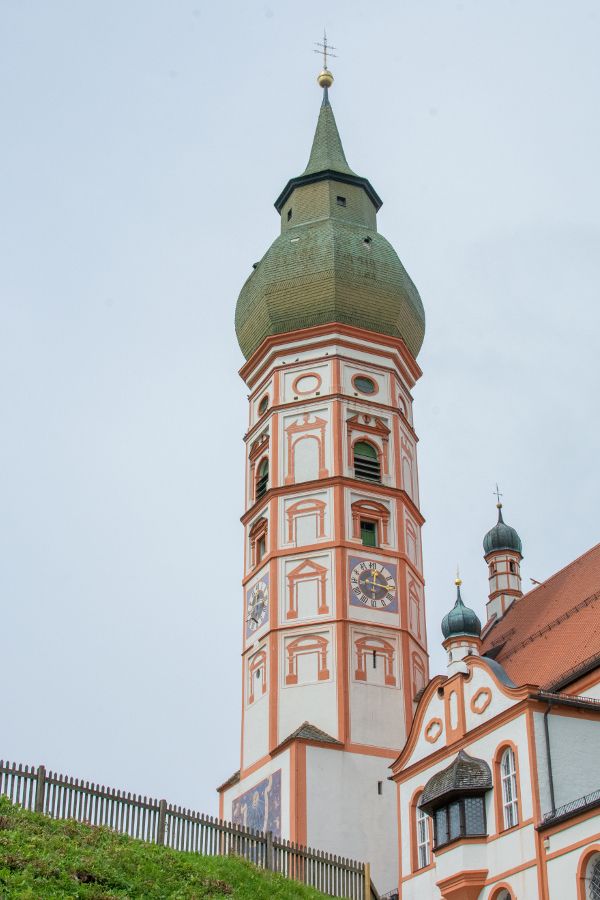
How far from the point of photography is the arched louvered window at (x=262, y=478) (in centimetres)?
4831

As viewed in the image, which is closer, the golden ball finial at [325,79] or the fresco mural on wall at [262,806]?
the fresco mural on wall at [262,806]

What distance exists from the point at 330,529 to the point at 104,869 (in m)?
19.7

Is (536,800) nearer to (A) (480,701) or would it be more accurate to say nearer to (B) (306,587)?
(A) (480,701)

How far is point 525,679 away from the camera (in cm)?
3828

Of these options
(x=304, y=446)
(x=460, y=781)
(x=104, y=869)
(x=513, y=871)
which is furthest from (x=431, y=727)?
(x=304, y=446)

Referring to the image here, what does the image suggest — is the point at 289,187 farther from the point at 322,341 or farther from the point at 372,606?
the point at 372,606

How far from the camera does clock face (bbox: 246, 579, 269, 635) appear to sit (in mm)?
45562

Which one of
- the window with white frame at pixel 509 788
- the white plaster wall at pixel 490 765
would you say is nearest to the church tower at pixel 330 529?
the white plaster wall at pixel 490 765

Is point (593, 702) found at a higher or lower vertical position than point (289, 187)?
lower

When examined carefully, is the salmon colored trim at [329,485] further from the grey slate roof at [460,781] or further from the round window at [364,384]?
the grey slate roof at [460,781]

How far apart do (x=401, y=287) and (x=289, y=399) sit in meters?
6.04

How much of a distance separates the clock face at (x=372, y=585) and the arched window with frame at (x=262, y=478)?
14.9ft

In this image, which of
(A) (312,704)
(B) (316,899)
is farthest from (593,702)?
(A) (312,704)

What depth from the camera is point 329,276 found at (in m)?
50.5
